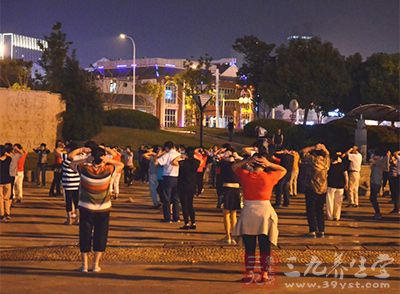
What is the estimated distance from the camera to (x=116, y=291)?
321 inches

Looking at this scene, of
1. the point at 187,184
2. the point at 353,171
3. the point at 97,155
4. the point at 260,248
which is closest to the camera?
the point at 260,248

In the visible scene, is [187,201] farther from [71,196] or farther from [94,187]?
[94,187]

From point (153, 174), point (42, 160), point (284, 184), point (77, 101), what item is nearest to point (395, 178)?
point (284, 184)

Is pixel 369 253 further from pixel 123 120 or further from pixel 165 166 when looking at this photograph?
pixel 123 120

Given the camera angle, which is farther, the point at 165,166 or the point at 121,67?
the point at 121,67

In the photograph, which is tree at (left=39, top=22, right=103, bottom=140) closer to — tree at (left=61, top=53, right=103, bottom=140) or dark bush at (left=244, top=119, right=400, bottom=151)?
tree at (left=61, top=53, right=103, bottom=140)

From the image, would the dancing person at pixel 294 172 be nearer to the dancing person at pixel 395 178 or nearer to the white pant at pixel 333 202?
the dancing person at pixel 395 178

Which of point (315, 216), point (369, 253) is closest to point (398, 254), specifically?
point (369, 253)

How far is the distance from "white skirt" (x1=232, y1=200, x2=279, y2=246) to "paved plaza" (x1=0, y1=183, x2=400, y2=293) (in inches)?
28.1

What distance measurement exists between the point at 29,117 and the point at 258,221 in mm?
27623

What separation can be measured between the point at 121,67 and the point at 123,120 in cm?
5749

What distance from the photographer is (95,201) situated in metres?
9.02

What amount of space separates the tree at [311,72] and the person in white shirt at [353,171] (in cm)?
3589

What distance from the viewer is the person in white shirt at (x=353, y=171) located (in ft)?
58.7
